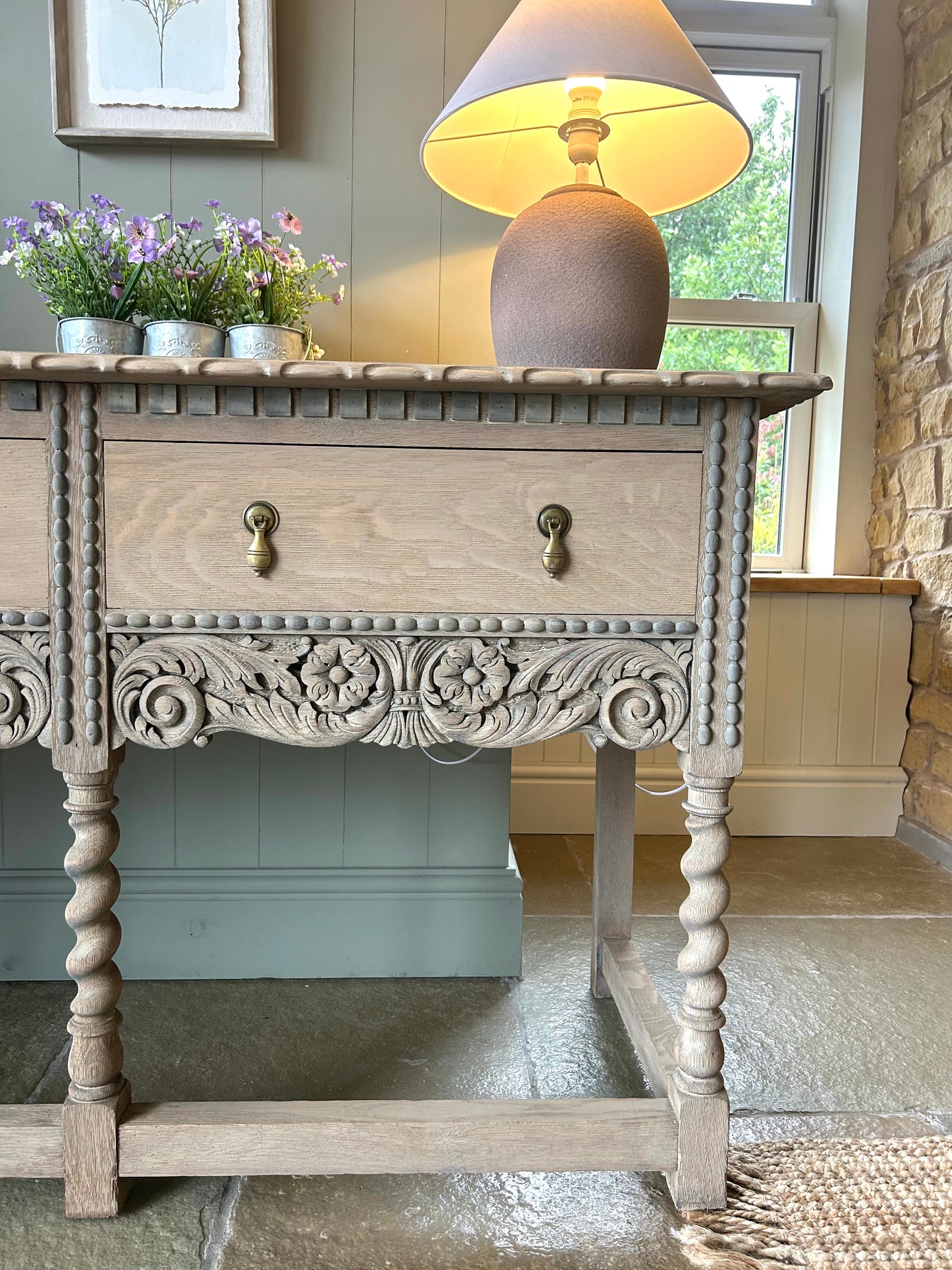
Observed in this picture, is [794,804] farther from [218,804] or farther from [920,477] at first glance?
[218,804]

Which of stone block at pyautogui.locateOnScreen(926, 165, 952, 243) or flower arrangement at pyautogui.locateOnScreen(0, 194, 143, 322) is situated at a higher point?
stone block at pyautogui.locateOnScreen(926, 165, 952, 243)

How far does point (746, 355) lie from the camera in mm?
2461

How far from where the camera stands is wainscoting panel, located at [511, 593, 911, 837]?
234 cm

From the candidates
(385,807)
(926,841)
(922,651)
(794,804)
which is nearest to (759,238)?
(922,651)

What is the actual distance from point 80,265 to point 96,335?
0.41 ft

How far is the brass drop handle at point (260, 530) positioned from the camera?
0.93m

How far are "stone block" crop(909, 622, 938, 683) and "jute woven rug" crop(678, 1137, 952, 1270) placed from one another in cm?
144

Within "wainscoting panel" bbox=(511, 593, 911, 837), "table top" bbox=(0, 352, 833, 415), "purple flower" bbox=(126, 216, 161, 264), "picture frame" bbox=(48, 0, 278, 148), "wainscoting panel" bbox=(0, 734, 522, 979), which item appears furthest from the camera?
"wainscoting panel" bbox=(511, 593, 911, 837)

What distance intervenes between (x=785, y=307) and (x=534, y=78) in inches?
66.1

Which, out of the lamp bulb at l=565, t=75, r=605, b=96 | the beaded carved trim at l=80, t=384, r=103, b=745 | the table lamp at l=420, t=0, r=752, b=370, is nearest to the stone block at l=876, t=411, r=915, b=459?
the table lamp at l=420, t=0, r=752, b=370

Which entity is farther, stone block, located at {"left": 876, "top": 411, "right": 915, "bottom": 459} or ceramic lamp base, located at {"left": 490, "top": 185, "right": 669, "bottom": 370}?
stone block, located at {"left": 876, "top": 411, "right": 915, "bottom": 459}

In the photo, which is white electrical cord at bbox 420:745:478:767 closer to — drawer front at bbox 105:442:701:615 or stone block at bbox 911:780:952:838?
drawer front at bbox 105:442:701:615

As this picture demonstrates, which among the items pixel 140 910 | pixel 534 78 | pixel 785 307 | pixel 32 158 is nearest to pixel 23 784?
pixel 140 910

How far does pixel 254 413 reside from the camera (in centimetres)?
94
